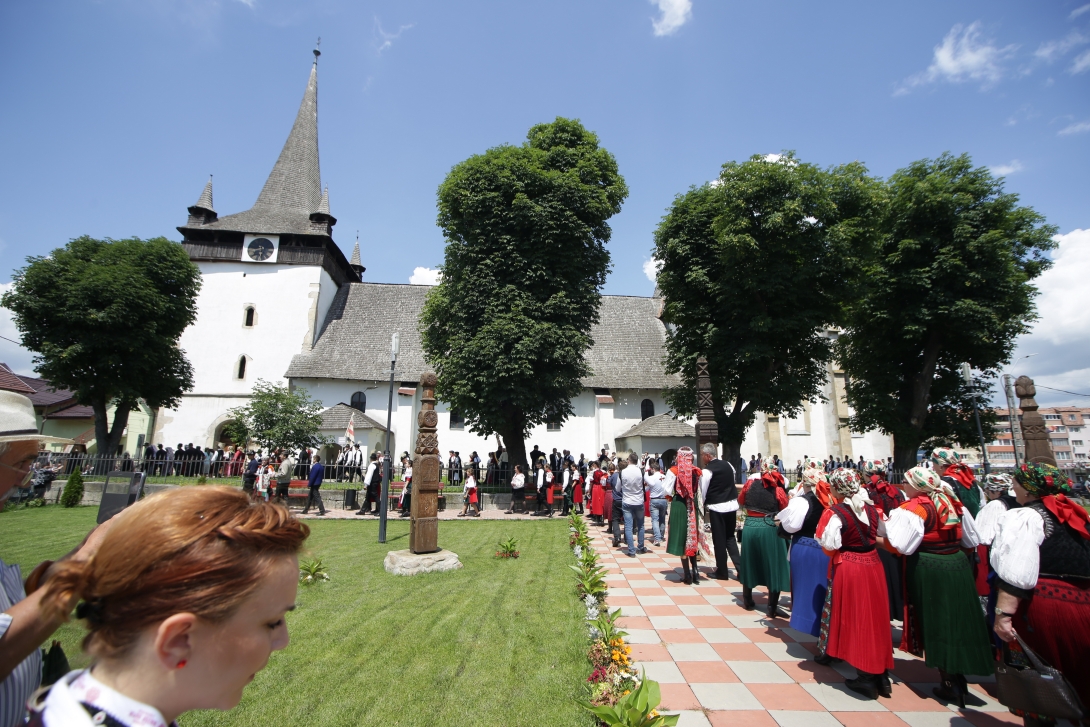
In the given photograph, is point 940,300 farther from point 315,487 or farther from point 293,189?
point 293,189

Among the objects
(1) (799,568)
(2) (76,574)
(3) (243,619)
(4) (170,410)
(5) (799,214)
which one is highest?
(5) (799,214)

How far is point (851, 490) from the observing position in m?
5.02

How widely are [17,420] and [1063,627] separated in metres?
6.19

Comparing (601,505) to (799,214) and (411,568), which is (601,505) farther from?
(799,214)

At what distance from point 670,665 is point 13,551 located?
12.3 m

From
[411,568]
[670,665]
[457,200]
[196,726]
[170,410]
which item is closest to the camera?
[196,726]

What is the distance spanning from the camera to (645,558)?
10.9 m

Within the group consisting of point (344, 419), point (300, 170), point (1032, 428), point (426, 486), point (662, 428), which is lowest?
point (426, 486)

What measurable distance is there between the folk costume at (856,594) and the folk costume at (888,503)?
6.01ft

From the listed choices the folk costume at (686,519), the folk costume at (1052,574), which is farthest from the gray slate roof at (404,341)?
the folk costume at (1052,574)

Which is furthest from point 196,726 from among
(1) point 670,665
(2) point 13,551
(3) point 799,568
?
(2) point 13,551

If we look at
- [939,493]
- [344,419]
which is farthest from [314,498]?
[939,493]

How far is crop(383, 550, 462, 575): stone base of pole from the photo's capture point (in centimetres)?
890

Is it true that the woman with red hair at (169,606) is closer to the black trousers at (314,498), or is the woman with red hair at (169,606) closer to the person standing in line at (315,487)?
the person standing in line at (315,487)
